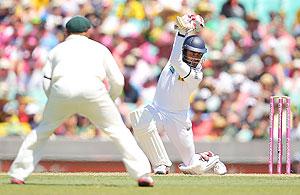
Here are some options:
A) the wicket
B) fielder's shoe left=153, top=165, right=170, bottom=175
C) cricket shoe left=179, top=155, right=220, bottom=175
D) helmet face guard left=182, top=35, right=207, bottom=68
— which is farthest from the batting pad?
the wicket

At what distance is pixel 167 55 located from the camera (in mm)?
15531

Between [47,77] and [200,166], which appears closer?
[47,77]

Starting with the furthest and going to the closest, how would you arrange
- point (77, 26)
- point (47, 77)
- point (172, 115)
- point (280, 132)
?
point (280, 132)
point (172, 115)
point (77, 26)
point (47, 77)

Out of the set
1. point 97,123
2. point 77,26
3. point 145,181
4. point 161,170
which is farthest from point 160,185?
point 161,170

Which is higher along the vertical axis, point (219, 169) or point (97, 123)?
point (97, 123)

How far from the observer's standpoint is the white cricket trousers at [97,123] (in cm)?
934

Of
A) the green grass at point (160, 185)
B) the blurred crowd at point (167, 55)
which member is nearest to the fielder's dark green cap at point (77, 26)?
the green grass at point (160, 185)

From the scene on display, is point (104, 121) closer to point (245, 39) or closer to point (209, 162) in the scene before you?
point (209, 162)

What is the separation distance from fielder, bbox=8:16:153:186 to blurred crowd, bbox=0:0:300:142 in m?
4.98

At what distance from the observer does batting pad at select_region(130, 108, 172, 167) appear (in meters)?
11.9

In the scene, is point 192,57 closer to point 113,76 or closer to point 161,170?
point 161,170

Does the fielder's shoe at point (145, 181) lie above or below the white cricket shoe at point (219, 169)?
above

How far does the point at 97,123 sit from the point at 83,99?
0.30 meters

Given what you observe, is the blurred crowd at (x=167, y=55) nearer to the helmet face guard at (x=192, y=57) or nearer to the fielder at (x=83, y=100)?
the helmet face guard at (x=192, y=57)
